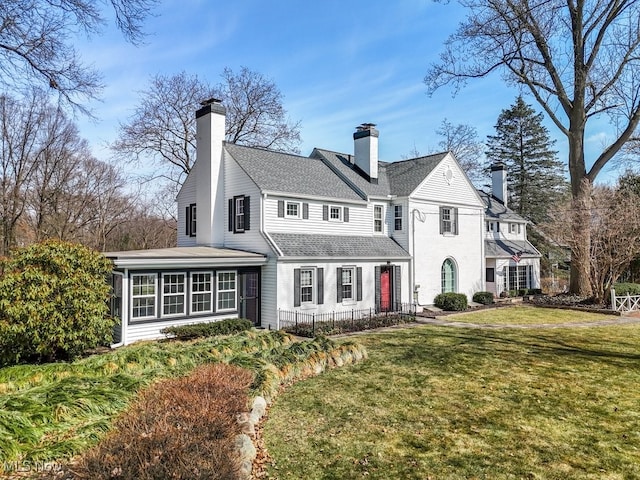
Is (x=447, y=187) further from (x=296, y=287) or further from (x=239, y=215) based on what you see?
(x=239, y=215)

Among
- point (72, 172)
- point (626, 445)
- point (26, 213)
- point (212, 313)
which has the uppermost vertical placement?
point (72, 172)

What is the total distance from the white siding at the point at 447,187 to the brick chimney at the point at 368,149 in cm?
286

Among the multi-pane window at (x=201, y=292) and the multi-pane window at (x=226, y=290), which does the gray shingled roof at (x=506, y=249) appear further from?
the multi-pane window at (x=201, y=292)

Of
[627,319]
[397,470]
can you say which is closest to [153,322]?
[397,470]

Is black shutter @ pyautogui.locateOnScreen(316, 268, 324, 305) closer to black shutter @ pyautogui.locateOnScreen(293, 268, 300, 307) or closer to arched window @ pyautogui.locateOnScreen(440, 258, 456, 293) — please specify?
black shutter @ pyautogui.locateOnScreen(293, 268, 300, 307)

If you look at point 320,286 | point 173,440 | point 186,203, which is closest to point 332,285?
point 320,286

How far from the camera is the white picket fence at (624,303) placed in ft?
72.6

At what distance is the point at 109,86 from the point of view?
11.8 meters

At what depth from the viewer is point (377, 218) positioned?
2312 cm

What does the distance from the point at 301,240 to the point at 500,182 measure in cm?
2387

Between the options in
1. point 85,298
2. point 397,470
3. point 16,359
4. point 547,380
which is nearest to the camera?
point 397,470

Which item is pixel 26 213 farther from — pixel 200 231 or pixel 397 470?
pixel 397 470

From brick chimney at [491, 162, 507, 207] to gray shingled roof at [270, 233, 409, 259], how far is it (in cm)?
1715

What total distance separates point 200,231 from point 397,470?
1672 cm
